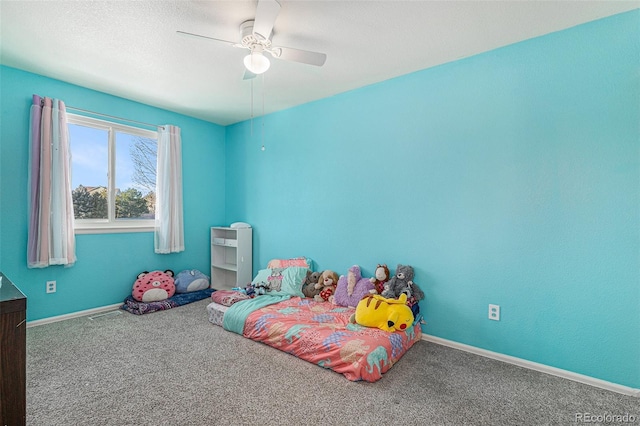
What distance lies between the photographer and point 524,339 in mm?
2271

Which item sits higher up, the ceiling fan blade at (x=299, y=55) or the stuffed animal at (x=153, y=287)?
the ceiling fan blade at (x=299, y=55)

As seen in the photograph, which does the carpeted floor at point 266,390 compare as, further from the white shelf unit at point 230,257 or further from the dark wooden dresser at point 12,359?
the white shelf unit at point 230,257

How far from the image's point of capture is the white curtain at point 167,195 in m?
3.83

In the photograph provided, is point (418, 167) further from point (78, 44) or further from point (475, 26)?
point (78, 44)

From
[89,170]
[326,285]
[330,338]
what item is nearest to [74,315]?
[89,170]

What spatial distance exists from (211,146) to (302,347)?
3.39 m

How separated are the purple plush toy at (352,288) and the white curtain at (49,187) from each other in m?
2.81

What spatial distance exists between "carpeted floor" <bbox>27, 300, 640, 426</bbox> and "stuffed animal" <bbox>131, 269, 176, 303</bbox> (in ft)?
3.05

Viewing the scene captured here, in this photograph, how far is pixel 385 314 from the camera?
2.45 metres

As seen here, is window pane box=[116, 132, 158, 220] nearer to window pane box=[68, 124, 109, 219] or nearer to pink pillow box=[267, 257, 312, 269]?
window pane box=[68, 124, 109, 219]

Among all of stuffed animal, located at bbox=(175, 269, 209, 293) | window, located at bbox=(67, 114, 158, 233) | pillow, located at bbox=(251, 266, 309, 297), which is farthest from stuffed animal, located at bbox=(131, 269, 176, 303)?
pillow, located at bbox=(251, 266, 309, 297)

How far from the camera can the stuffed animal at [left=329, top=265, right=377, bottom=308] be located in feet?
9.69

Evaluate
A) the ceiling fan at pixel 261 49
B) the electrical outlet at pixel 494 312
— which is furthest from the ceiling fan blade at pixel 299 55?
the electrical outlet at pixel 494 312

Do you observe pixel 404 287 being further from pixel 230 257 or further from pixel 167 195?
pixel 167 195
